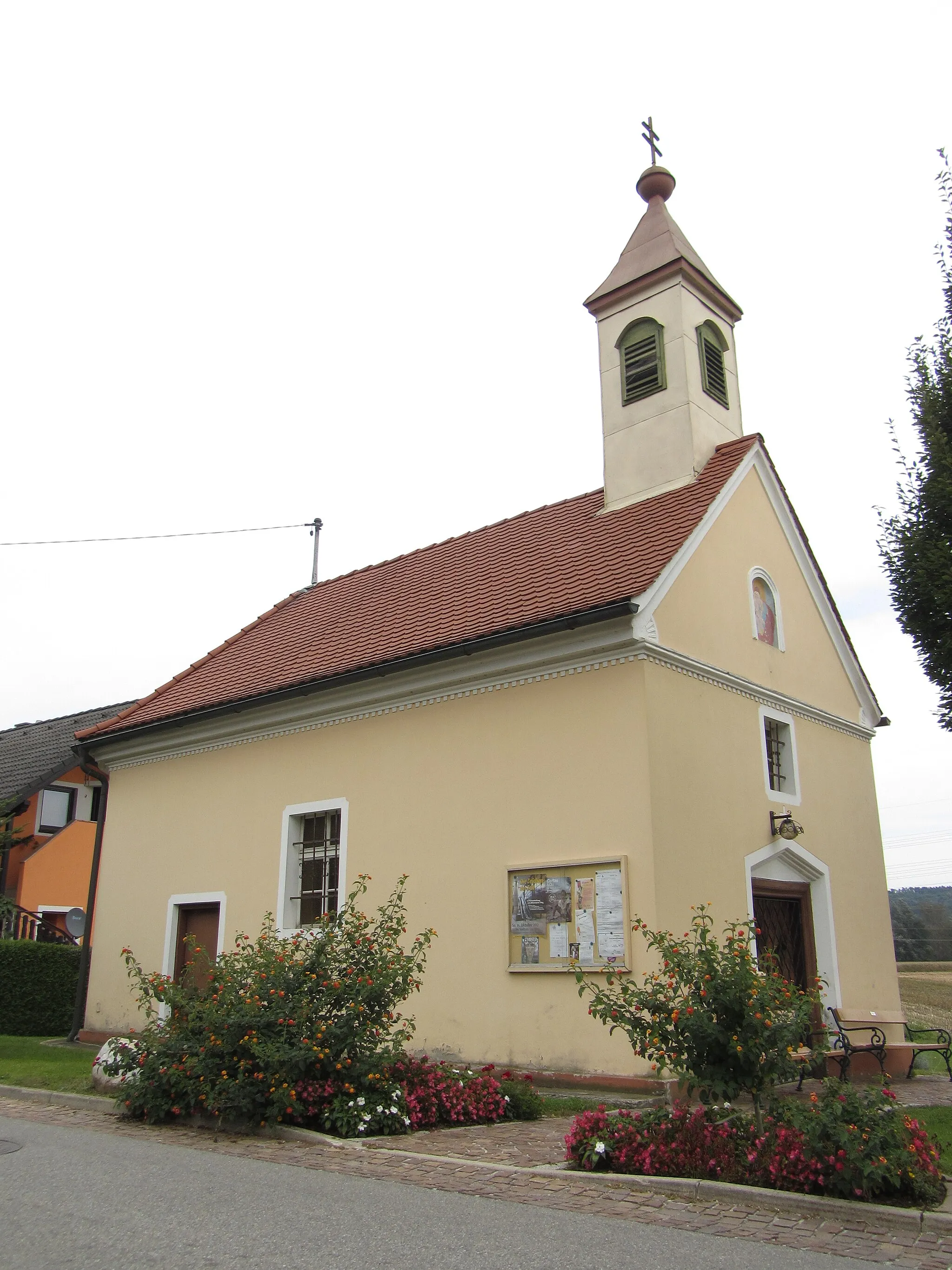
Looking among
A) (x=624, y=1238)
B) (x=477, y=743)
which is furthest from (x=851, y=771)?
(x=624, y=1238)

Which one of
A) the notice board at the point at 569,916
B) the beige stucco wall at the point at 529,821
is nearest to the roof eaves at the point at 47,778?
the beige stucco wall at the point at 529,821

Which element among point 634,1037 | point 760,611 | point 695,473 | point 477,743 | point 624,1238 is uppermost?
point 695,473

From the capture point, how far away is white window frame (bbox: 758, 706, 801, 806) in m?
13.6

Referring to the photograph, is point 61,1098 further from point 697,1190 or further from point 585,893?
point 697,1190

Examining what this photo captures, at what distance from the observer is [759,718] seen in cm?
1378

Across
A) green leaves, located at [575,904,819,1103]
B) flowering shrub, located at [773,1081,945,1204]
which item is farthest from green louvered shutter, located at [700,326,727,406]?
flowering shrub, located at [773,1081,945,1204]

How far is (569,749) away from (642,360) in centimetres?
689

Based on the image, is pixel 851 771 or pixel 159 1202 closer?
pixel 159 1202

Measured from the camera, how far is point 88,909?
17719mm

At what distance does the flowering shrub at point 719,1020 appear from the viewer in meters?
7.12

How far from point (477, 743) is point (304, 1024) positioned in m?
4.54

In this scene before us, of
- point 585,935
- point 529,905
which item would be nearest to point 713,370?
point 529,905

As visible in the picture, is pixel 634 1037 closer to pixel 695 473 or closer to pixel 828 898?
pixel 828 898

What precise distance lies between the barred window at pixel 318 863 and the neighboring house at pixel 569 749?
44mm
